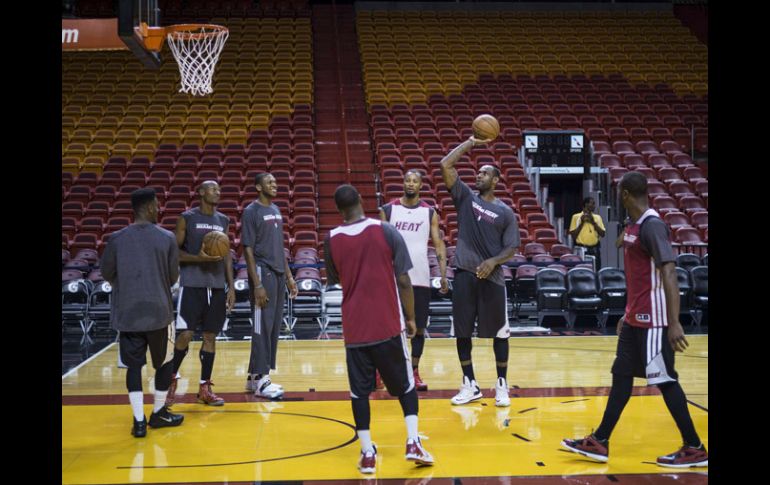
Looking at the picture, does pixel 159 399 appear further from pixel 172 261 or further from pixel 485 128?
pixel 485 128

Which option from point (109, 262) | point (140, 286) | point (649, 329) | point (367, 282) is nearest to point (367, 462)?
point (367, 282)

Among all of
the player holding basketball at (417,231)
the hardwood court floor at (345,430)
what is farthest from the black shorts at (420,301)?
the hardwood court floor at (345,430)

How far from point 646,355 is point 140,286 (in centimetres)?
322

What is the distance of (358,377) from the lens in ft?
15.0

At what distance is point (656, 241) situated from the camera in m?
4.49

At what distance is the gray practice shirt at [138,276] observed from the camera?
538cm

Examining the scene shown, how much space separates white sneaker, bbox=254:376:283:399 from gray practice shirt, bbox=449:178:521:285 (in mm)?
1801

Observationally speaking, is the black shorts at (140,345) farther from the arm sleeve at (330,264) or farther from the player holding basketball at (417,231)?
the player holding basketball at (417,231)

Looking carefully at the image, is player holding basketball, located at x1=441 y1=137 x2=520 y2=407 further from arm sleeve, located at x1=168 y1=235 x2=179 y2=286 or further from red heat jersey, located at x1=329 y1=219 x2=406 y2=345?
arm sleeve, located at x1=168 y1=235 x2=179 y2=286

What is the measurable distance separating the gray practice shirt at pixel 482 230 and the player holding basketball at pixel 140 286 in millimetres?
2175

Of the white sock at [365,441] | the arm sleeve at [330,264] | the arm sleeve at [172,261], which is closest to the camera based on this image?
the white sock at [365,441]

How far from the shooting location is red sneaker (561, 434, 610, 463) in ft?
15.4

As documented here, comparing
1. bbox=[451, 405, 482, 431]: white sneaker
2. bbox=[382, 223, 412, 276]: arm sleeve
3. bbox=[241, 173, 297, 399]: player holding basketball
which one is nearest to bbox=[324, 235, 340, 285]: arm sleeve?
bbox=[382, 223, 412, 276]: arm sleeve
